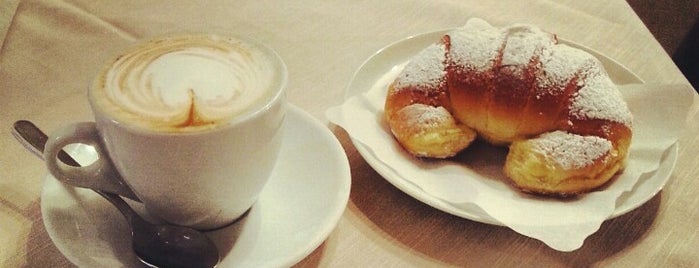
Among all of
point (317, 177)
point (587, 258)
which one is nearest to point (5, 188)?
point (317, 177)

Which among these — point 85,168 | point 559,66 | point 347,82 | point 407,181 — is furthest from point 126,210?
point 559,66

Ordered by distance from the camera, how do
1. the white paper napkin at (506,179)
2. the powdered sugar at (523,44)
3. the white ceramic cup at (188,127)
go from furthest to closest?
1. the powdered sugar at (523,44)
2. the white paper napkin at (506,179)
3. the white ceramic cup at (188,127)

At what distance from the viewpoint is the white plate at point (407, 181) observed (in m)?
0.61

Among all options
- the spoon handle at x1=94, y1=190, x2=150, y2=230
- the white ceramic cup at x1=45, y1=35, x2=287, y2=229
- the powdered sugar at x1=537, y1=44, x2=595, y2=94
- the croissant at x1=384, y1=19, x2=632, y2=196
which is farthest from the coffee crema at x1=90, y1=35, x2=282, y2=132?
the powdered sugar at x1=537, y1=44, x2=595, y2=94

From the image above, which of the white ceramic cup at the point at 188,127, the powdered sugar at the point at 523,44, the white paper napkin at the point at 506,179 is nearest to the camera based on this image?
the white ceramic cup at the point at 188,127

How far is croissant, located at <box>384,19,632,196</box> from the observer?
645 millimetres

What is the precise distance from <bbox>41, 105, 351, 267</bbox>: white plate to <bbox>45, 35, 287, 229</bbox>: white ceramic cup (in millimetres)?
31

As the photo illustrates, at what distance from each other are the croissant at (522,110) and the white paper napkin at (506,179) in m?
0.01

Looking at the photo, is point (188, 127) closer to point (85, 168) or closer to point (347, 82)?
point (85, 168)

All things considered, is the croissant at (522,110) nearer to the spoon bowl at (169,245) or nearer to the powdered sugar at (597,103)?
the powdered sugar at (597,103)

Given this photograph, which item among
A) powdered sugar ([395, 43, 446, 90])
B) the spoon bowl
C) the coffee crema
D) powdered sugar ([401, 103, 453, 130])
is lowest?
the spoon bowl

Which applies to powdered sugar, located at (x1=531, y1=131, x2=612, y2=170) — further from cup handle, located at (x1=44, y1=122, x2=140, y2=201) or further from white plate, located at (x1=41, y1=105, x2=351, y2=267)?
cup handle, located at (x1=44, y1=122, x2=140, y2=201)

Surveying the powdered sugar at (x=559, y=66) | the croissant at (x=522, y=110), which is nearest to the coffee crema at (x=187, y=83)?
the croissant at (x=522, y=110)

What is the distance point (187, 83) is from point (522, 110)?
381 millimetres
